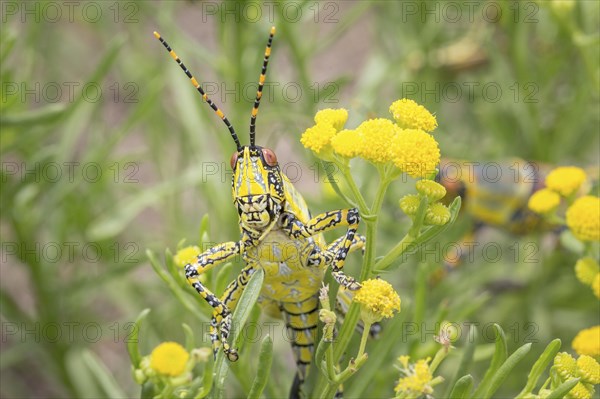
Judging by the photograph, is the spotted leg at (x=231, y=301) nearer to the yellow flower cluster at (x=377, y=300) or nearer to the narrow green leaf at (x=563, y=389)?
the yellow flower cluster at (x=377, y=300)

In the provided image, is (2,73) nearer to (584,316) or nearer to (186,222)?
(186,222)

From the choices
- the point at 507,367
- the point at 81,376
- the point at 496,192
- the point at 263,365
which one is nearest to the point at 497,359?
the point at 507,367

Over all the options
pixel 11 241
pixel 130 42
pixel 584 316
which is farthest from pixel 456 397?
pixel 130 42

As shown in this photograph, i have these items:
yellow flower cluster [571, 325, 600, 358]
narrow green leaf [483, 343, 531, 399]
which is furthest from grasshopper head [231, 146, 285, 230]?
yellow flower cluster [571, 325, 600, 358]

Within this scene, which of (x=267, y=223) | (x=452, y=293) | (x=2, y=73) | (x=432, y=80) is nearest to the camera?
(x=267, y=223)

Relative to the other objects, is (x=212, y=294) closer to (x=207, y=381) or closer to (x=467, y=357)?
(x=207, y=381)
